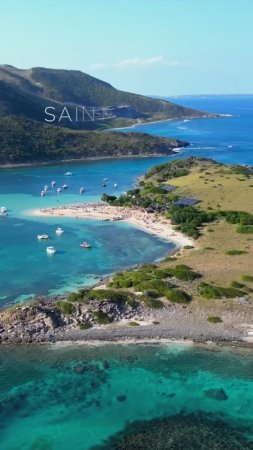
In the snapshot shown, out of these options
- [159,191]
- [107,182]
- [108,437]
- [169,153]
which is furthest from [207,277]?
[169,153]

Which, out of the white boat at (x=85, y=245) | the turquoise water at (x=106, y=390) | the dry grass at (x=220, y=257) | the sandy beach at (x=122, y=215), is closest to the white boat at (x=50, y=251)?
the white boat at (x=85, y=245)

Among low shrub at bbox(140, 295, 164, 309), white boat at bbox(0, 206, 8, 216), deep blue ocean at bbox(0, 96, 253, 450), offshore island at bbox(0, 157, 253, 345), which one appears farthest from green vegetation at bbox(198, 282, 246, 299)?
white boat at bbox(0, 206, 8, 216)

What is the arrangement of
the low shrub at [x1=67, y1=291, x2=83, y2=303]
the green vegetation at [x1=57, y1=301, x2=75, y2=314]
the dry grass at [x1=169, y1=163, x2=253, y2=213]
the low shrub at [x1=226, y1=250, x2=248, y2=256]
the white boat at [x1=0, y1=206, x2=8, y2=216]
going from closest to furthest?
the green vegetation at [x1=57, y1=301, x2=75, y2=314] < the low shrub at [x1=67, y1=291, x2=83, y2=303] < the low shrub at [x1=226, y1=250, x2=248, y2=256] < the dry grass at [x1=169, y1=163, x2=253, y2=213] < the white boat at [x1=0, y1=206, x2=8, y2=216]

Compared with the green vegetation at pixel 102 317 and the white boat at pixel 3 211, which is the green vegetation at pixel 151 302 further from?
the white boat at pixel 3 211

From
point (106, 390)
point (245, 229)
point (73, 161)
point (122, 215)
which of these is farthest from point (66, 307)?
point (73, 161)

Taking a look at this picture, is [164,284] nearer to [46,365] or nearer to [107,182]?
[46,365]

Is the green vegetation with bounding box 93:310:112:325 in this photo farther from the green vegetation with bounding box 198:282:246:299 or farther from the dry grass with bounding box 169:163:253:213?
the dry grass with bounding box 169:163:253:213
